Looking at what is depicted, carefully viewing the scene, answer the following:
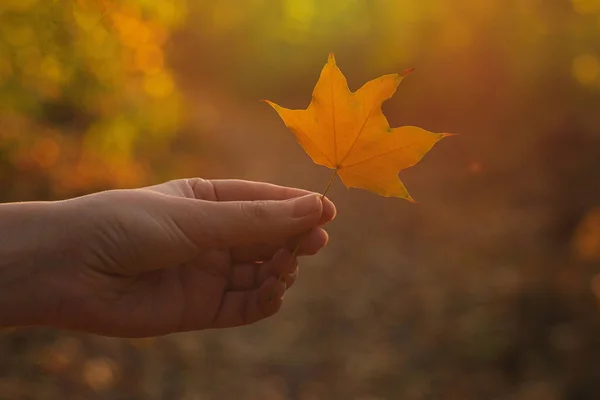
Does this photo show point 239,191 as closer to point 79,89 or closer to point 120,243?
point 120,243

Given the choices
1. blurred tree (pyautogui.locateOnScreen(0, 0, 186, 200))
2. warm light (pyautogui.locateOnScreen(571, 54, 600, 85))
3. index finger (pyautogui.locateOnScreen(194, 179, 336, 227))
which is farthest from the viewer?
warm light (pyautogui.locateOnScreen(571, 54, 600, 85))

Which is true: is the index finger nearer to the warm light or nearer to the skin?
the skin

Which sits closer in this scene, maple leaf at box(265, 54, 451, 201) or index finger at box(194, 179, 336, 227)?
maple leaf at box(265, 54, 451, 201)

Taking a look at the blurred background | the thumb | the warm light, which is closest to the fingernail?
the thumb

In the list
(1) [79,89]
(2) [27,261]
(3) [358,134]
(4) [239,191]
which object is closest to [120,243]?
(2) [27,261]

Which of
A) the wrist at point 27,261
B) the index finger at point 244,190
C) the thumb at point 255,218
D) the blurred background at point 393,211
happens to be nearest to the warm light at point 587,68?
the blurred background at point 393,211
